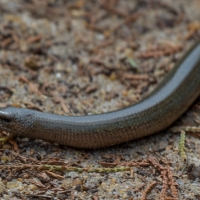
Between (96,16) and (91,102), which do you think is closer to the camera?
(91,102)

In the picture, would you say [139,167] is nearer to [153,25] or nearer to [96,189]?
[96,189]

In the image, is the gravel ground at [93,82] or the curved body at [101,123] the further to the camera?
the curved body at [101,123]

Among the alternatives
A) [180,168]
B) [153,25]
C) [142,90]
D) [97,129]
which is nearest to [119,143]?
[97,129]

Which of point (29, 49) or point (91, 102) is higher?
point (29, 49)

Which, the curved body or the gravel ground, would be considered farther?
the curved body

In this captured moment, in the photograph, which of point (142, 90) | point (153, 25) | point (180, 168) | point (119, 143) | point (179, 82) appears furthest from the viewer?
point (153, 25)
